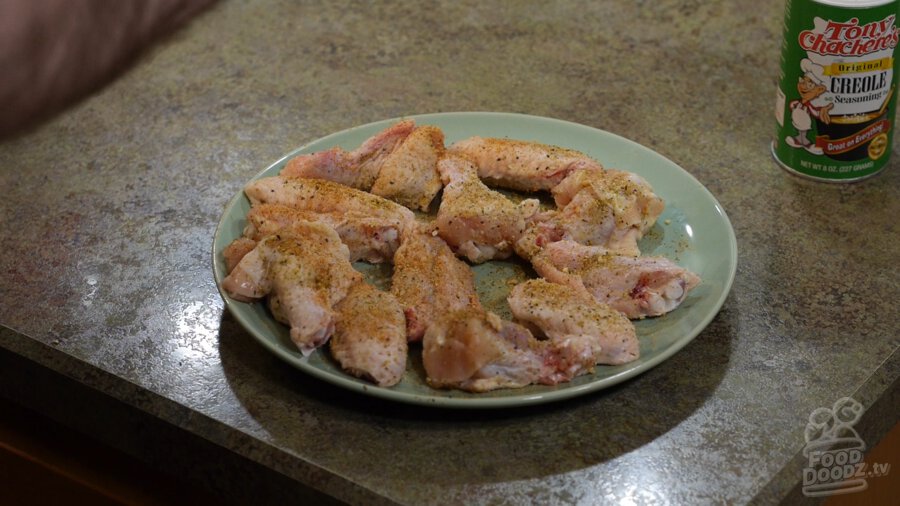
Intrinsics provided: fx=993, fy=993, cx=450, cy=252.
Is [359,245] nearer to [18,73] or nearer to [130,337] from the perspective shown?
[130,337]

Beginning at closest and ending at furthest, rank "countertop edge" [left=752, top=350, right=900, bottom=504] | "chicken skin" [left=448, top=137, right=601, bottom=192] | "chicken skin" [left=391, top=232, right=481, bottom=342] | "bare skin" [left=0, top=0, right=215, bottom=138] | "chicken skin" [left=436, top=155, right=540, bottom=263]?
1. "bare skin" [left=0, top=0, right=215, bottom=138]
2. "countertop edge" [left=752, top=350, right=900, bottom=504]
3. "chicken skin" [left=391, top=232, right=481, bottom=342]
4. "chicken skin" [left=436, top=155, right=540, bottom=263]
5. "chicken skin" [left=448, top=137, right=601, bottom=192]

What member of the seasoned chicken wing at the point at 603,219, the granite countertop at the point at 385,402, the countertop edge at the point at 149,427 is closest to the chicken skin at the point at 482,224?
the seasoned chicken wing at the point at 603,219

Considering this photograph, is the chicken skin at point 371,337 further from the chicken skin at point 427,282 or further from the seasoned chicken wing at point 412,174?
the seasoned chicken wing at point 412,174

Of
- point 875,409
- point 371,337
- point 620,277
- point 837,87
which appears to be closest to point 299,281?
point 371,337

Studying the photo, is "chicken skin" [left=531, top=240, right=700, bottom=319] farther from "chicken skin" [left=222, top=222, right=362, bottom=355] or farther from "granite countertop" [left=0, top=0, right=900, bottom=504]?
"chicken skin" [left=222, top=222, right=362, bottom=355]

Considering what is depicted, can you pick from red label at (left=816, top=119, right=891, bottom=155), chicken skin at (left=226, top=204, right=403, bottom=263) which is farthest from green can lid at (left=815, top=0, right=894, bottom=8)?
chicken skin at (left=226, top=204, right=403, bottom=263)

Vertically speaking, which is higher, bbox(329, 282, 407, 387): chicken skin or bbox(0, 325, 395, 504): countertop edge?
bbox(329, 282, 407, 387): chicken skin

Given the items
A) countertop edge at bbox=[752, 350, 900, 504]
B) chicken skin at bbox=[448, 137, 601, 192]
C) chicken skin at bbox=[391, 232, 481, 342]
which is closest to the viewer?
countertop edge at bbox=[752, 350, 900, 504]
